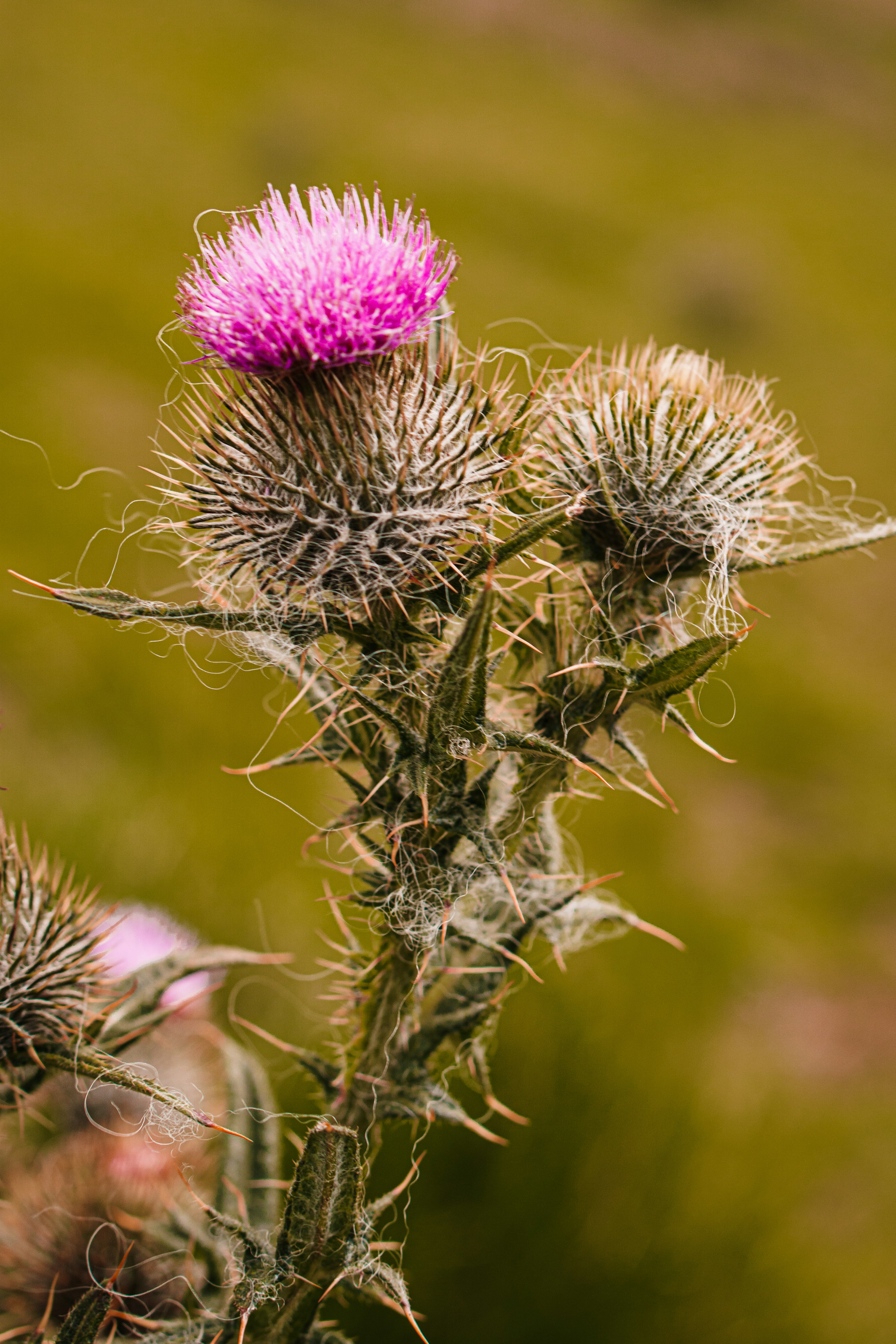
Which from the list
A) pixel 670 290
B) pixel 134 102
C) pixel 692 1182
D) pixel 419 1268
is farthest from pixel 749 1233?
pixel 134 102

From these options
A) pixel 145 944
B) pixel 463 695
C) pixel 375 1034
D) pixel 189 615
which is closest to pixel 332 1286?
pixel 375 1034

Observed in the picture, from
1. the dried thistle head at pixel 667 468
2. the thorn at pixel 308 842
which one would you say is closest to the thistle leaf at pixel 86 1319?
the thorn at pixel 308 842

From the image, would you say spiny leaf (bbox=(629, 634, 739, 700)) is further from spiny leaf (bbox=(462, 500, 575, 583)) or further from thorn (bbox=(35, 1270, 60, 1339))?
thorn (bbox=(35, 1270, 60, 1339))

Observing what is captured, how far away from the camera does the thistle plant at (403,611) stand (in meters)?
1.82

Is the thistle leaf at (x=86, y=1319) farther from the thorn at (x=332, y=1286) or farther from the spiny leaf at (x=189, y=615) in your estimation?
the spiny leaf at (x=189, y=615)

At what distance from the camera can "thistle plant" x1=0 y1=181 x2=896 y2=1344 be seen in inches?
71.5

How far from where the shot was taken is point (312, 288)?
1834 millimetres

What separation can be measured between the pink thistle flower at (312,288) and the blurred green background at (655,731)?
40 centimetres

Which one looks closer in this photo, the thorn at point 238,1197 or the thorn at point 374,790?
the thorn at point 374,790

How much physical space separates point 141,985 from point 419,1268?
1.89 meters

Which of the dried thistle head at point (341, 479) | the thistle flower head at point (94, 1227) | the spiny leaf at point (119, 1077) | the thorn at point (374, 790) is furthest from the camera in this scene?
the thistle flower head at point (94, 1227)

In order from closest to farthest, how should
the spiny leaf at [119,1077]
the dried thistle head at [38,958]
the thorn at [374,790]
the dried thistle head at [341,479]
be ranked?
1. the spiny leaf at [119,1077]
2. the thorn at [374,790]
3. the dried thistle head at [341,479]
4. the dried thistle head at [38,958]

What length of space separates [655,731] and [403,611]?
8063 mm

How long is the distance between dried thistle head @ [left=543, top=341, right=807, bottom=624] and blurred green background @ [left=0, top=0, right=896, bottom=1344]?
1.54ft
